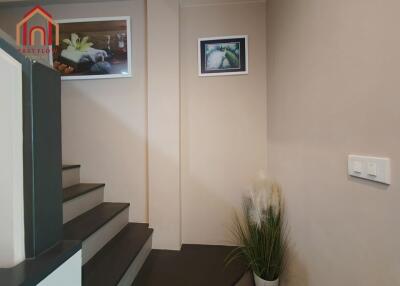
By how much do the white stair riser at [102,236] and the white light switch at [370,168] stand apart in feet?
5.27

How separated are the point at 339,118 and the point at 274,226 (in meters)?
0.97

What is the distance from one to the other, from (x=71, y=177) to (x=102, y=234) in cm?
79

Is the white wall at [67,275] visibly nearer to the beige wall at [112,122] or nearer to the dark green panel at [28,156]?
the dark green panel at [28,156]

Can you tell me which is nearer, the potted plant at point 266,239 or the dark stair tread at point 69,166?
the potted plant at point 266,239

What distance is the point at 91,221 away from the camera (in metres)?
1.57

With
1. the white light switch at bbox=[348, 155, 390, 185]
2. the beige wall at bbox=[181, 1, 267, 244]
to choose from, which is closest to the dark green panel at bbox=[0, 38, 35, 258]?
the white light switch at bbox=[348, 155, 390, 185]

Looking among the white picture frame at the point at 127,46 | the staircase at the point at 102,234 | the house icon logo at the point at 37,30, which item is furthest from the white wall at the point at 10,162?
the house icon logo at the point at 37,30

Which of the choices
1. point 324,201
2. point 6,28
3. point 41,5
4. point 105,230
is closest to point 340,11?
point 324,201

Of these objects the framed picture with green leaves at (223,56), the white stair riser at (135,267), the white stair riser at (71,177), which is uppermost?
the framed picture with green leaves at (223,56)

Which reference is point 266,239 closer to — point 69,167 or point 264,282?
point 264,282

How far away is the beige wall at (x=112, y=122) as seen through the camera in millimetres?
2152

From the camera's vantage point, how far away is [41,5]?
2.21 meters

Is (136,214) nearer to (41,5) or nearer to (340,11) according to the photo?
(340,11)

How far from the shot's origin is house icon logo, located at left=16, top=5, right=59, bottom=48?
7.22 feet
